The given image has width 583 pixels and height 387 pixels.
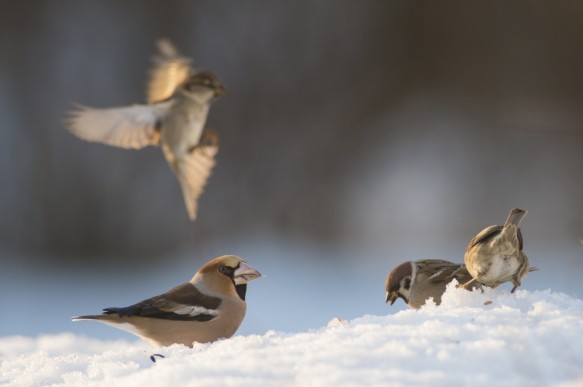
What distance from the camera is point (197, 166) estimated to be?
2.76 ft

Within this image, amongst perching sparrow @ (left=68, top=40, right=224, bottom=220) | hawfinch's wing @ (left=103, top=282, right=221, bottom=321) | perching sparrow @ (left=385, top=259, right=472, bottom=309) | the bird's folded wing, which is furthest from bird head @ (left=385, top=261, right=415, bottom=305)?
perching sparrow @ (left=68, top=40, right=224, bottom=220)

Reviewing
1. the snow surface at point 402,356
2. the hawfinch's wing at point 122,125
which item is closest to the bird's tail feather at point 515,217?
the snow surface at point 402,356

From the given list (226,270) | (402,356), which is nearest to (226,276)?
(226,270)

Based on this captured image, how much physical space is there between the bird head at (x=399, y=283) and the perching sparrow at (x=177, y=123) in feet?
2.09

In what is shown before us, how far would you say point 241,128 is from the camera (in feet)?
5.73

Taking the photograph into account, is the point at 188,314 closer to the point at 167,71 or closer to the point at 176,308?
the point at 176,308

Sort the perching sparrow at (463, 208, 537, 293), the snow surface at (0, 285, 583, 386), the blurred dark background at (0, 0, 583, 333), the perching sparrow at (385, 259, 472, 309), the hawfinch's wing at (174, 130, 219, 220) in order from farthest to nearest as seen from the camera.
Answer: the blurred dark background at (0, 0, 583, 333)
the perching sparrow at (385, 259, 472, 309)
the perching sparrow at (463, 208, 537, 293)
the hawfinch's wing at (174, 130, 219, 220)
the snow surface at (0, 285, 583, 386)

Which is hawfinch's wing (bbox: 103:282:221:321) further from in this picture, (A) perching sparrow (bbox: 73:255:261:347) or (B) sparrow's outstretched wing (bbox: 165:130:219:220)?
(B) sparrow's outstretched wing (bbox: 165:130:219:220)

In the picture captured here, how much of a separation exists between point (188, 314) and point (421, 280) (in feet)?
1.61

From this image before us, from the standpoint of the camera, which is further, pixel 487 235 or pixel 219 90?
pixel 487 235

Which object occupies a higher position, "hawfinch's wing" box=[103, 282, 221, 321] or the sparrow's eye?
the sparrow's eye

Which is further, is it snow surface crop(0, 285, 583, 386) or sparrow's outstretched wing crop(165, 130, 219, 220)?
sparrow's outstretched wing crop(165, 130, 219, 220)

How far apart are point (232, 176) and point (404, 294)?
0.58 meters

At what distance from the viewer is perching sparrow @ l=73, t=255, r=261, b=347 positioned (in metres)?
1.09
